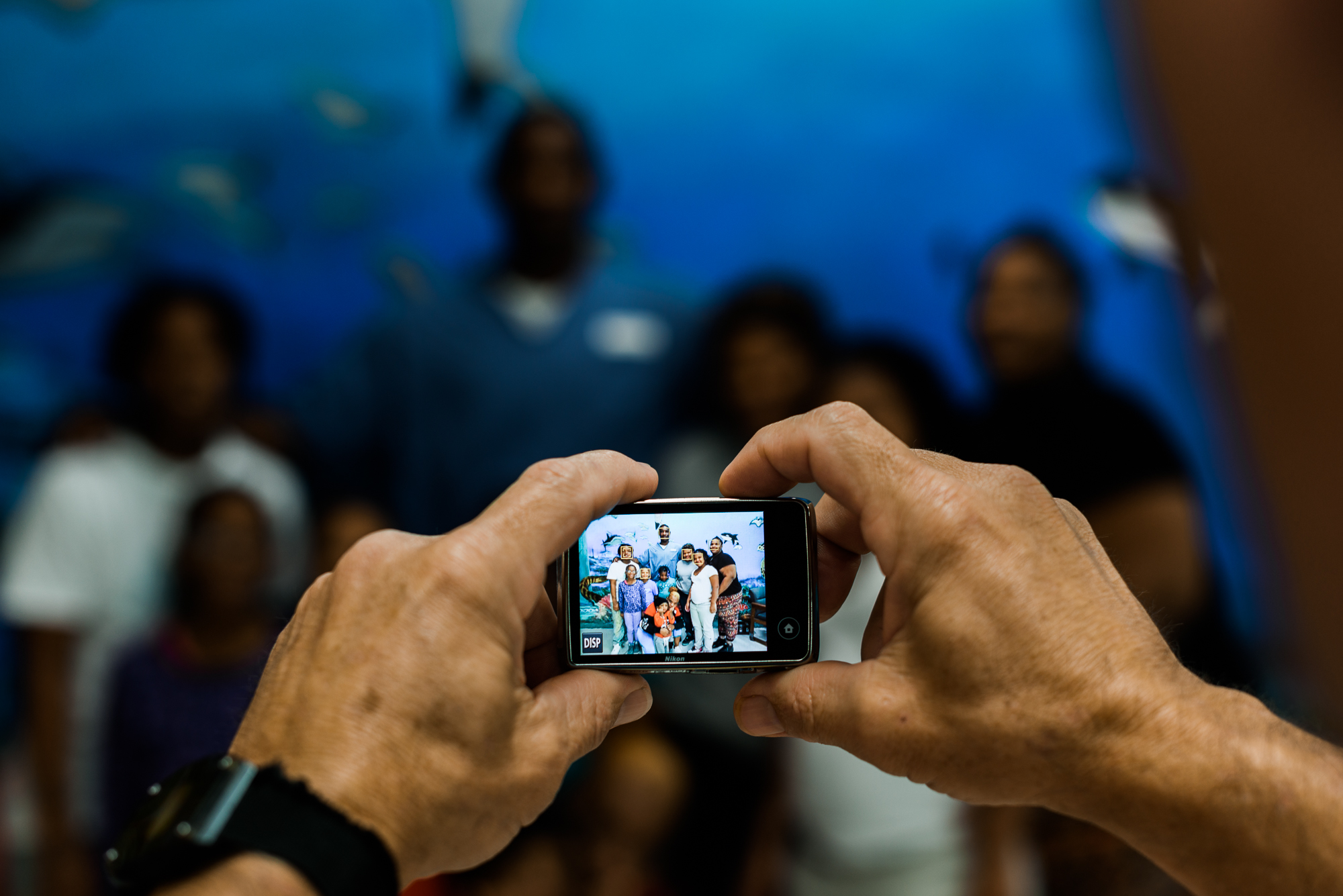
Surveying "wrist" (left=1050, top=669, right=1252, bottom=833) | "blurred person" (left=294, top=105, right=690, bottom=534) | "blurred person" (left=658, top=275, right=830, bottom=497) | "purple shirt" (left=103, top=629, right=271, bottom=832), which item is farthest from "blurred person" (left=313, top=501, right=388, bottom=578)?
"wrist" (left=1050, top=669, right=1252, bottom=833)

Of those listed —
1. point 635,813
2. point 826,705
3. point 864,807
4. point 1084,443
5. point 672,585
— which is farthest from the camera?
point 1084,443

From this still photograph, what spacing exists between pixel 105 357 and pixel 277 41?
100 cm

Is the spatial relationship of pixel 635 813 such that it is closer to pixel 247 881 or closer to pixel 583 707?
pixel 583 707

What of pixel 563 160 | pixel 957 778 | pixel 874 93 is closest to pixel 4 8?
pixel 563 160

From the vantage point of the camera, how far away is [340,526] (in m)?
2.29

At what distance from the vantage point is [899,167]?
2.31 meters

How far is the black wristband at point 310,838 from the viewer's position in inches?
23.4

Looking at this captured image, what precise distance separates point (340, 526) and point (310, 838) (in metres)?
1.80

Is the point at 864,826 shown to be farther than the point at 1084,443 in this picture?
No

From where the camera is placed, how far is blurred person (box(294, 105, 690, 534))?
227 cm

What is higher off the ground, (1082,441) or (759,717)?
(1082,441)

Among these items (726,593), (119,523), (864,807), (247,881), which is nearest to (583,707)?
(726,593)

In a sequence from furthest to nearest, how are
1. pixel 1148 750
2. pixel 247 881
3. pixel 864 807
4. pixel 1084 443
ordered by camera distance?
pixel 1084 443
pixel 864 807
pixel 1148 750
pixel 247 881

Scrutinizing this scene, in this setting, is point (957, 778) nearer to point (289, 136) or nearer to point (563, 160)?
point (563, 160)
